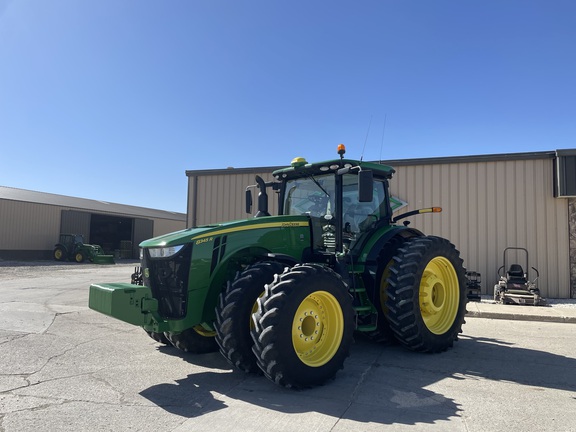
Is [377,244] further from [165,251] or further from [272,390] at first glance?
[165,251]

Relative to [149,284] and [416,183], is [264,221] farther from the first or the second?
[416,183]

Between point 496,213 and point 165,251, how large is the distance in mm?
9468

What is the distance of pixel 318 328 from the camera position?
14.9ft

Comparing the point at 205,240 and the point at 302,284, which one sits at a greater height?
the point at 205,240

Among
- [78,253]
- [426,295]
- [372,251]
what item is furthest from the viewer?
[78,253]

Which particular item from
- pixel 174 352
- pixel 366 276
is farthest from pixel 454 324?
pixel 174 352

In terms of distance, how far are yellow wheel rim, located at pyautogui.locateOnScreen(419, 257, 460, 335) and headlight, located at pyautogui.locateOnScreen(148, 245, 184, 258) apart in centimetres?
331

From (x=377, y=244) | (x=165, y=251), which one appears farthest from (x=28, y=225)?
(x=377, y=244)

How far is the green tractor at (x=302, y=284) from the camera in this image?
423 cm

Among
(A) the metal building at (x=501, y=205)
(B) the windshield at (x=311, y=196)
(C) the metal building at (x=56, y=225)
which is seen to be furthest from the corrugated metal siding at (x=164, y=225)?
(B) the windshield at (x=311, y=196)

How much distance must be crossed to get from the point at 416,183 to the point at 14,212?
85.9 feet

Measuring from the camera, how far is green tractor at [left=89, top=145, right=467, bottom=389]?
4230 mm

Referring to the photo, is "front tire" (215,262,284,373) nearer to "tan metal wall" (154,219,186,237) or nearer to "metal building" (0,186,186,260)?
"metal building" (0,186,186,260)

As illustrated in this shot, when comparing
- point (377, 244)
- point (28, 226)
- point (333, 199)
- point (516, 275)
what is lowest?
point (516, 275)
